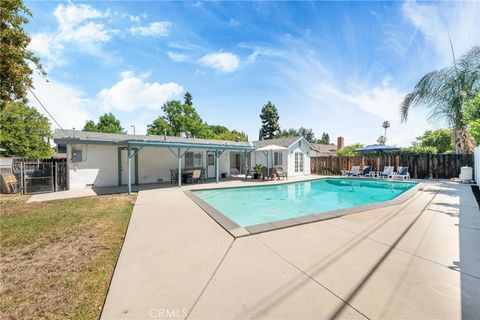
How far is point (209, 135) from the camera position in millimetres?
39969

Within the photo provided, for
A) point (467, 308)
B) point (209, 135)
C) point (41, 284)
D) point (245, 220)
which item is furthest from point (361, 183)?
point (209, 135)

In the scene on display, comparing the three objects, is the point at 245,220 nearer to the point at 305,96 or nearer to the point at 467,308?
the point at 467,308

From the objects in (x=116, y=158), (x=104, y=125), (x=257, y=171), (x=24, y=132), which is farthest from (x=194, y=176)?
(x=104, y=125)

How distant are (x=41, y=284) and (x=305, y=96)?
1796 centimetres

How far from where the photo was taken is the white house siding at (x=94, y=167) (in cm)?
1154

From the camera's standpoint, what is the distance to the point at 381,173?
16078 mm

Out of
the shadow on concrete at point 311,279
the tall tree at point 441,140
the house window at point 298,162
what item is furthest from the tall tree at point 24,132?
the tall tree at point 441,140

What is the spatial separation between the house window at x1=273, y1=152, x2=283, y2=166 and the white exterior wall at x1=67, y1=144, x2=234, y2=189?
28.9ft

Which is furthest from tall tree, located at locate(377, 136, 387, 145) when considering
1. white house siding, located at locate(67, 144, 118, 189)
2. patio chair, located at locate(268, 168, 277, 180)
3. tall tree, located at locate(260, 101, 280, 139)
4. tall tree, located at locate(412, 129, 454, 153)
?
white house siding, located at locate(67, 144, 118, 189)

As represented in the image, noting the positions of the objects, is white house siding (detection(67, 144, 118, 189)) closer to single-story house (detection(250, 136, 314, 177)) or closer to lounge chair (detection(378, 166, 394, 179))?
single-story house (detection(250, 136, 314, 177))

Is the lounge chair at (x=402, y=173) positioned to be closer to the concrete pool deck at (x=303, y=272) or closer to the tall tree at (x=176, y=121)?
the concrete pool deck at (x=303, y=272)

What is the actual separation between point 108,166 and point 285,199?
10.3 meters

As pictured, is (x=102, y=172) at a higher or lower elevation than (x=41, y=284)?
higher

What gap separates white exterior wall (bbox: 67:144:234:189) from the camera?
11.6 metres
